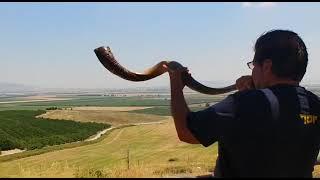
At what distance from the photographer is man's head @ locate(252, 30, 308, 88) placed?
223 cm

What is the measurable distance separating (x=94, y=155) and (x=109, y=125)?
36.7 meters

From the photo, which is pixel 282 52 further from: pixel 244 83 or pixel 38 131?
pixel 38 131

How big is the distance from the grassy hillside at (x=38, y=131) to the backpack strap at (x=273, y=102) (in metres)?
50.7

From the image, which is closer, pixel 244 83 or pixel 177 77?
pixel 177 77

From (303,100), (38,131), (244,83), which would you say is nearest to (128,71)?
(244,83)

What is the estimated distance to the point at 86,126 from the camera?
71938mm

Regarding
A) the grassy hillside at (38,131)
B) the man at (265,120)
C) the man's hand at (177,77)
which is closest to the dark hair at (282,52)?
the man at (265,120)

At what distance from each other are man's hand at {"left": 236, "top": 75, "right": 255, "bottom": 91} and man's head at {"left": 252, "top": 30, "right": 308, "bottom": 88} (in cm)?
17

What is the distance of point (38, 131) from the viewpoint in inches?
2477

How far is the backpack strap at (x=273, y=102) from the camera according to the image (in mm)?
2120

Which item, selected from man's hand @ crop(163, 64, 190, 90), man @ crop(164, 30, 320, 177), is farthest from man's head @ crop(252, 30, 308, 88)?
man's hand @ crop(163, 64, 190, 90)

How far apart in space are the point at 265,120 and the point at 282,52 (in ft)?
1.05

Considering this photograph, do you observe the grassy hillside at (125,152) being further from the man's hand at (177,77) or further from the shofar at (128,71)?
the man's hand at (177,77)

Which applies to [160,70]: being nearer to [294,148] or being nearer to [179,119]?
[179,119]
